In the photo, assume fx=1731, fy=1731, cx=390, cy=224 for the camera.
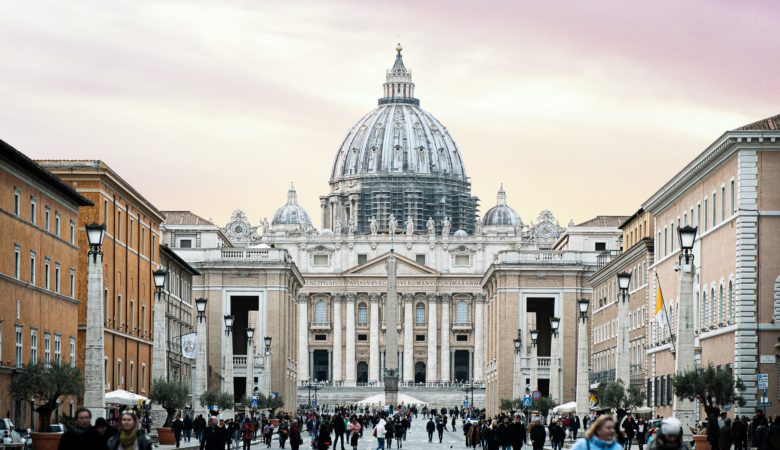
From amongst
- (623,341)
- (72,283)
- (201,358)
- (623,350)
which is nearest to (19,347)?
(72,283)

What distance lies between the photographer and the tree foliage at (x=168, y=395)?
205 ft

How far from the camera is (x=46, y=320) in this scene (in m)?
62.5

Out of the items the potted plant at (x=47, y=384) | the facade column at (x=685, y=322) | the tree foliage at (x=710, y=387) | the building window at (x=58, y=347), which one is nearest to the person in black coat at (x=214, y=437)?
the facade column at (x=685, y=322)

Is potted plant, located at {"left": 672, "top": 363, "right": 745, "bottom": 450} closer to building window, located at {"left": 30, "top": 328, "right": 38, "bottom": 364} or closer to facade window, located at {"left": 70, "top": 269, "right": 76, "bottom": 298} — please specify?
building window, located at {"left": 30, "top": 328, "right": 38, "bottom": 364}

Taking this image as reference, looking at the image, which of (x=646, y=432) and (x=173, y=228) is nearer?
(x=646, y=432)

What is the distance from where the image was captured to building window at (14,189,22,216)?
57.8 m

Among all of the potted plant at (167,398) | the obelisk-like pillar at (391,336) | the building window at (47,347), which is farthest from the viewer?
the obelisk-like pillar at (391,336)

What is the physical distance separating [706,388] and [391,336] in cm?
10326

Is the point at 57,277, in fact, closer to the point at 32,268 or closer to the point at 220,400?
the point at 32,268

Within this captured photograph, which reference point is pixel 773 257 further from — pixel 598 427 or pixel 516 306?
pixel 516 306

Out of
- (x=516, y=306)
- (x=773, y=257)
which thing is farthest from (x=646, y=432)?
(x=516, y=306)

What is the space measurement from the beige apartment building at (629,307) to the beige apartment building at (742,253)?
1198 cm

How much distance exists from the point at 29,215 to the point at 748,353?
25187 mm

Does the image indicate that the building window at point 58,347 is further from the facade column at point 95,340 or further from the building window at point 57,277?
the facade column at point 95,340
